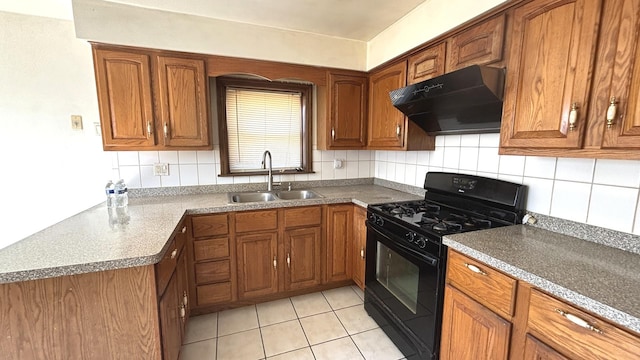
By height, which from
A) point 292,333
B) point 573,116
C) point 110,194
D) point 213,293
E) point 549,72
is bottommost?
point 292,333

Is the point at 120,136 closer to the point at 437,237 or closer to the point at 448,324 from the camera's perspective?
the point at 437,237

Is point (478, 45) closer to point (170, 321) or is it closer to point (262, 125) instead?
point (262, 125)

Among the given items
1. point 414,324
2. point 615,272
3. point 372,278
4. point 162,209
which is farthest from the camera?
point 372,278

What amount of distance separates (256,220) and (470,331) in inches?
60.4

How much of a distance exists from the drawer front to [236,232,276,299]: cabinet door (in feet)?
0.34

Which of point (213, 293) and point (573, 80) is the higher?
point (573, 80)

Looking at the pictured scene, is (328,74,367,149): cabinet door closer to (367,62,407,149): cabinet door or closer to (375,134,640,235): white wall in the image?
(367,62,407,149): cabinet door

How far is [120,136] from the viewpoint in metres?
1.93

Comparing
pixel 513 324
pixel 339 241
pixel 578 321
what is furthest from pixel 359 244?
pixel 578 321

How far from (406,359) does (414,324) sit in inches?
11.5

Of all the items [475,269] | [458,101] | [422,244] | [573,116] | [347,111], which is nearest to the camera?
[573,116]

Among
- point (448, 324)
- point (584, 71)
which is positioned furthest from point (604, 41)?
point (448, 324)

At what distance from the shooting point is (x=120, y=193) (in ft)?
6.31

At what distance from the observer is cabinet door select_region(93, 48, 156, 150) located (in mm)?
1844
